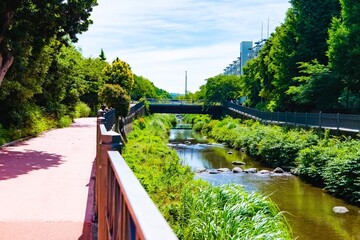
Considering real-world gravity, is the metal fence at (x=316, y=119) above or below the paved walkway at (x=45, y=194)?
above

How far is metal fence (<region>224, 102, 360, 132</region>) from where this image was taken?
21.5 meters

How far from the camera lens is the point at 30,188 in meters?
8.95

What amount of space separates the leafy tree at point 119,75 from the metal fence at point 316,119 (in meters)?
13.4

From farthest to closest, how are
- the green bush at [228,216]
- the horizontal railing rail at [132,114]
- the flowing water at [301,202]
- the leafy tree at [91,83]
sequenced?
the leafy tree at [91,83] < the horizontal railing rail at [132,114] < the flowing water at [301,202] < the green bush at [228,216]

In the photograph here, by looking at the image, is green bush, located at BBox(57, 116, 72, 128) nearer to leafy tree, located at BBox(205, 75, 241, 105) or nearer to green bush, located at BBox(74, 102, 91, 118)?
green bush, located at BBox(74, 102, 91, 118)

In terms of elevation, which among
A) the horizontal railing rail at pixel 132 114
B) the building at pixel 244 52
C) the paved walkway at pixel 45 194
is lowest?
the paved walkway at pixel 45 194

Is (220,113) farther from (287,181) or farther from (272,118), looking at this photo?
(287,181)

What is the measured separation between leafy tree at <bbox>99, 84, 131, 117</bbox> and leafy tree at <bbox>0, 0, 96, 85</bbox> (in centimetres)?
448

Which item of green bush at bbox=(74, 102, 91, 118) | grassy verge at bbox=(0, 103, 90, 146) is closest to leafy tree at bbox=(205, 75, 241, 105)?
green bush at bbox=(74, 102, 91, 118)

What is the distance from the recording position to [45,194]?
27.8 feet

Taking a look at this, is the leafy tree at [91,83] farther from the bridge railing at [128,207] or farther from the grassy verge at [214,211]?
the bridge railing at [128,207]

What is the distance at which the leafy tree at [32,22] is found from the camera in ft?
47.1

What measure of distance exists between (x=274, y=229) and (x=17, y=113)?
14482 mm

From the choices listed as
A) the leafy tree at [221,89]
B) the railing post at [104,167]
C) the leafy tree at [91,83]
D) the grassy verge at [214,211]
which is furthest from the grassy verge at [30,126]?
the leafy tree at [221,89]
